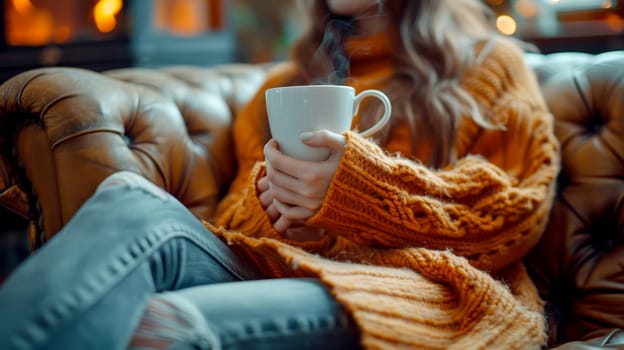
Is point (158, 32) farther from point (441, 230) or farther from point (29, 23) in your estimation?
point (441, 230)

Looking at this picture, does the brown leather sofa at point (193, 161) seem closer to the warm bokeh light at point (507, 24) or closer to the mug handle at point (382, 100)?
the mug handle at point (382, 100)

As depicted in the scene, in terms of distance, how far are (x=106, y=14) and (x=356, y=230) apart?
222 centimetres

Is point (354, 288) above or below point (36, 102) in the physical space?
below

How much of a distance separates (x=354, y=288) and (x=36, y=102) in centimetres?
59

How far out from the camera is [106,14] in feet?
8.56

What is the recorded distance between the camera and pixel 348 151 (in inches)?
28.5

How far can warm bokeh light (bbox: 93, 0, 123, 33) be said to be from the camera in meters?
2.61

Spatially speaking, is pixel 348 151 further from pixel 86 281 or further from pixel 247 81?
pixel 247 81

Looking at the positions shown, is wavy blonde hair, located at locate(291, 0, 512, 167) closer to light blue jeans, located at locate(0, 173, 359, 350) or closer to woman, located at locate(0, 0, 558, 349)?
woman, located at locate(0, 0, 558, 349)

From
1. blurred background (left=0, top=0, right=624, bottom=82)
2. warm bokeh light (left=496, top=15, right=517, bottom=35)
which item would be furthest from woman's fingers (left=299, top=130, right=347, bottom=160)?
blurred background (left=0, top=0, right=624, bottom=82)

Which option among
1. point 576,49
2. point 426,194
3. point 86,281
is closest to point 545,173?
point 426,194

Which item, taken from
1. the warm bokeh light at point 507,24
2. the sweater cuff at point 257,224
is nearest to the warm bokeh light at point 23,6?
the warm bokeh light at point 507,24

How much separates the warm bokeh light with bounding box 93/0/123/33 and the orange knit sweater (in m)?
1.89

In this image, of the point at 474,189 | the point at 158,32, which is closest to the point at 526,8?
the point at 474,189
